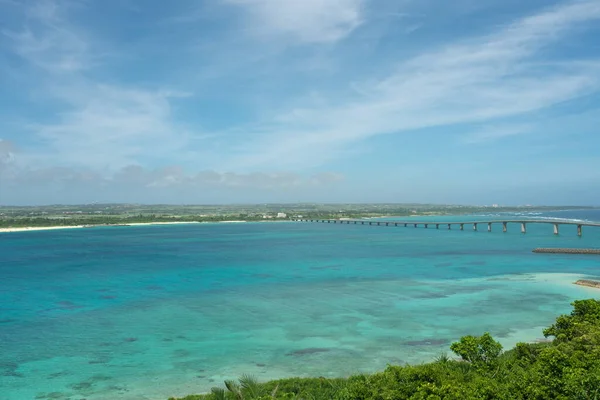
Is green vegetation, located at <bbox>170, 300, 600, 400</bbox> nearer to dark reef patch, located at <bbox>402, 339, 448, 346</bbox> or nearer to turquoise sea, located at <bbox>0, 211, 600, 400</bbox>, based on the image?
turquoise sea, located at <bbox>0, 211, 600, 400</bbox>

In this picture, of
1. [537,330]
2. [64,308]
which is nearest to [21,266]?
[64,308]

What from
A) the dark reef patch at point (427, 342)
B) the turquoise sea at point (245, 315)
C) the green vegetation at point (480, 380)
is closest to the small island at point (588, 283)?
the turquoise sea at point (245, 315)

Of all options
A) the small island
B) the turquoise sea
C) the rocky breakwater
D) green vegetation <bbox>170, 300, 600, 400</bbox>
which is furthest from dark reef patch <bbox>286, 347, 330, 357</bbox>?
the rocky breakwater

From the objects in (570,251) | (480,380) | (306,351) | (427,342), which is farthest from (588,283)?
(480,380)

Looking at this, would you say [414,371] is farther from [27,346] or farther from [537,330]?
[27,346]

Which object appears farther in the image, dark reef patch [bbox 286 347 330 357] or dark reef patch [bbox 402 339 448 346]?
dark reef patch [bbox 402 339 448 346]

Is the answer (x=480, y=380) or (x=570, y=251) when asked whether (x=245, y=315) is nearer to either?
(x=480, y=380)
